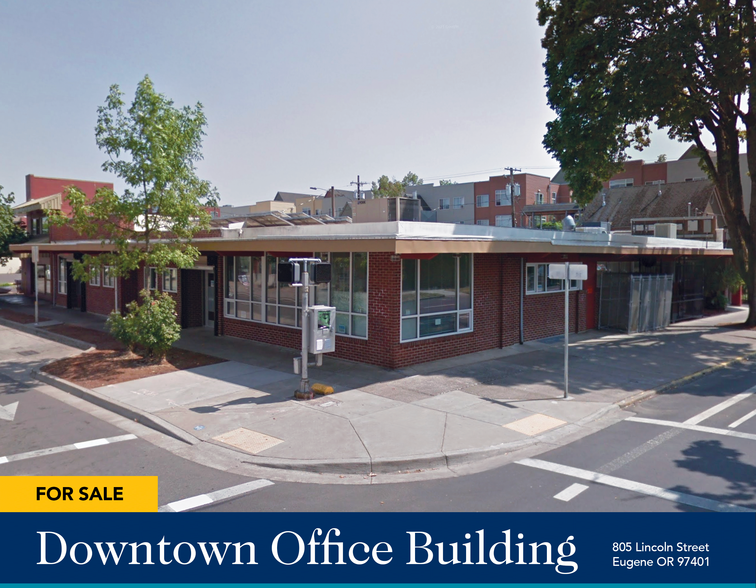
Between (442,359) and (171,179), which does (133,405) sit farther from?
(442,359)

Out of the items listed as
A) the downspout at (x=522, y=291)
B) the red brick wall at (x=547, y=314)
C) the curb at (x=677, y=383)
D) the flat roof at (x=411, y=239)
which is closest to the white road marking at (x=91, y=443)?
the flat roof at (x=411, y=239)

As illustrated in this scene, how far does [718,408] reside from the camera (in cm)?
1132

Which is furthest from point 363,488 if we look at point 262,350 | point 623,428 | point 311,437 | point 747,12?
point 747,12

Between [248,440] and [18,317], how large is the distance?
19384mm

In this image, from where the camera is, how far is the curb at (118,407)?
31.2ft

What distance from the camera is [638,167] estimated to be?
5816 centimetres

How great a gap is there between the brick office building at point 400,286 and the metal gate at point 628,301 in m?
0.40

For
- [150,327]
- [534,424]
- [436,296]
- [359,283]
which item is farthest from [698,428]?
[150,327]

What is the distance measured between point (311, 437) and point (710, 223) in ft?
117

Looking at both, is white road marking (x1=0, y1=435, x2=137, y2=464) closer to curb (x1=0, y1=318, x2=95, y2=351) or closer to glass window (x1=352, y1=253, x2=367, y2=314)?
glass window (x1=352, y1=253, x2=367, y2=314)

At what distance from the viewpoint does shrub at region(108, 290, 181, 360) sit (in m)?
14.5

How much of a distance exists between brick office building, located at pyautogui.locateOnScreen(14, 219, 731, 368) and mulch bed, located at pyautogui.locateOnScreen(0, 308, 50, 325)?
4304 mm

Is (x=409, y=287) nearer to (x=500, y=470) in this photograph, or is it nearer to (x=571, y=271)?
(x=571, y=271)

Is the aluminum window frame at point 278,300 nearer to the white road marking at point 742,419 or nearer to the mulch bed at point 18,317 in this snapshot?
the white road marking at point 742,419
